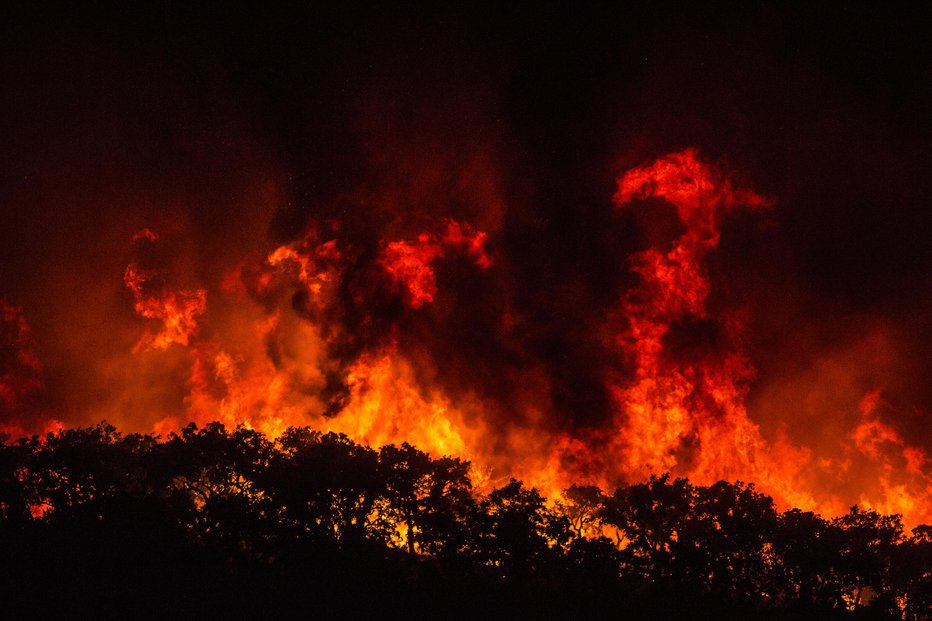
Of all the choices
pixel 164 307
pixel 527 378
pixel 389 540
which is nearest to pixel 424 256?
pixel 527 378

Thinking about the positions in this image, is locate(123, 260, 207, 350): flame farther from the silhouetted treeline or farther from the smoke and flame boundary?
the silhouetted treeline

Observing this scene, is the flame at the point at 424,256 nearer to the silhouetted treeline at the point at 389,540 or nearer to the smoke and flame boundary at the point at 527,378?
the smoke and flame boundary at the point at 527,378

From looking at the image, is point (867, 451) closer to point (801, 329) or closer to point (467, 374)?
point (801, 329)

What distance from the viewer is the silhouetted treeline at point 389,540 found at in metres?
24.4

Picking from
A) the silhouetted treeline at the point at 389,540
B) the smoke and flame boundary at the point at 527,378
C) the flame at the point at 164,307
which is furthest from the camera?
the flame at the point at 164,307

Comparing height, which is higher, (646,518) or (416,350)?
(416,350)

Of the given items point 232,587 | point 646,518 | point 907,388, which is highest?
point 907,388

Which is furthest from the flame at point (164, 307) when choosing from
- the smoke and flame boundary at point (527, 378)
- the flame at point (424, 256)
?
the flame at point (424, 256)

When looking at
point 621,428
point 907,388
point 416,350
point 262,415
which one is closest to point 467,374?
point 416,350

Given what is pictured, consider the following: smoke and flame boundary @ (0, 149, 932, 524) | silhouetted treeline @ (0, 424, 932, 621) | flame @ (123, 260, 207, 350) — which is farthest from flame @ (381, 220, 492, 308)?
silhouetted treeline @ (0, 424, 932, 621)

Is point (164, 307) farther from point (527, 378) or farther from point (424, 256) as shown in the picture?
point (527, 378)

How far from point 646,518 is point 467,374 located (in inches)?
831

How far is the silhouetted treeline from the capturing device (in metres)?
24.4

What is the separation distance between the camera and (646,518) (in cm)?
2812
